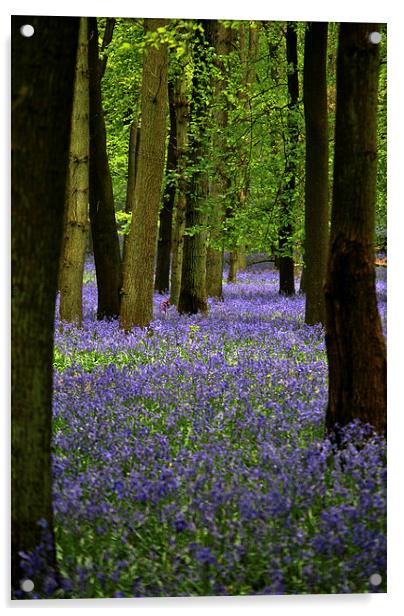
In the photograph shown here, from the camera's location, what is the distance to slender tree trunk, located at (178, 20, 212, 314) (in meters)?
10.5

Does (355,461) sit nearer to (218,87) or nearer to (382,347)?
(382,347)

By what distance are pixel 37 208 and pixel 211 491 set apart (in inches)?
75.1

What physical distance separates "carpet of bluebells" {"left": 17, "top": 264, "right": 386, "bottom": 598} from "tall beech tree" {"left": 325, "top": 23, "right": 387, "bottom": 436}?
11.4 inches

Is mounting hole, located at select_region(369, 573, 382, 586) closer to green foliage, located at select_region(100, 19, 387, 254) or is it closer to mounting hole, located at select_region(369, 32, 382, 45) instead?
mounting hole, located at select_region(369, 32, 382, 45)

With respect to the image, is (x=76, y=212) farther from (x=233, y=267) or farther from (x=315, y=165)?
(x=233, y=267)

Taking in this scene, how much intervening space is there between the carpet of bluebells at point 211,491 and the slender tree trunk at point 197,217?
4.88m

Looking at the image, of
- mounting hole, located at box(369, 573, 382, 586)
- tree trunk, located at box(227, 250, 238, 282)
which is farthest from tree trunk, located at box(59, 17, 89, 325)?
tree trunk, located at box(227, 250, 238, 282)

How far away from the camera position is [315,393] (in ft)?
19.5

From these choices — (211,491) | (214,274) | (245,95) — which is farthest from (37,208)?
(214,274)

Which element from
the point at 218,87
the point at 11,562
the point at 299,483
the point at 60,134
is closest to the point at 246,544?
the point at 299,483

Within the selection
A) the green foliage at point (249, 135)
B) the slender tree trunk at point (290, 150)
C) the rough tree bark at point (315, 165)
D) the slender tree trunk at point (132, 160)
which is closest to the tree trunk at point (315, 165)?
the rough tree bark at point (315, 165)

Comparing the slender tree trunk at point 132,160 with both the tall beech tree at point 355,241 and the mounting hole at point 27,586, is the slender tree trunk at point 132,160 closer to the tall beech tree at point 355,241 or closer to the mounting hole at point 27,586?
the tall beech tree at point 355,241

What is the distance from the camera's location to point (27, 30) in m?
4.15
